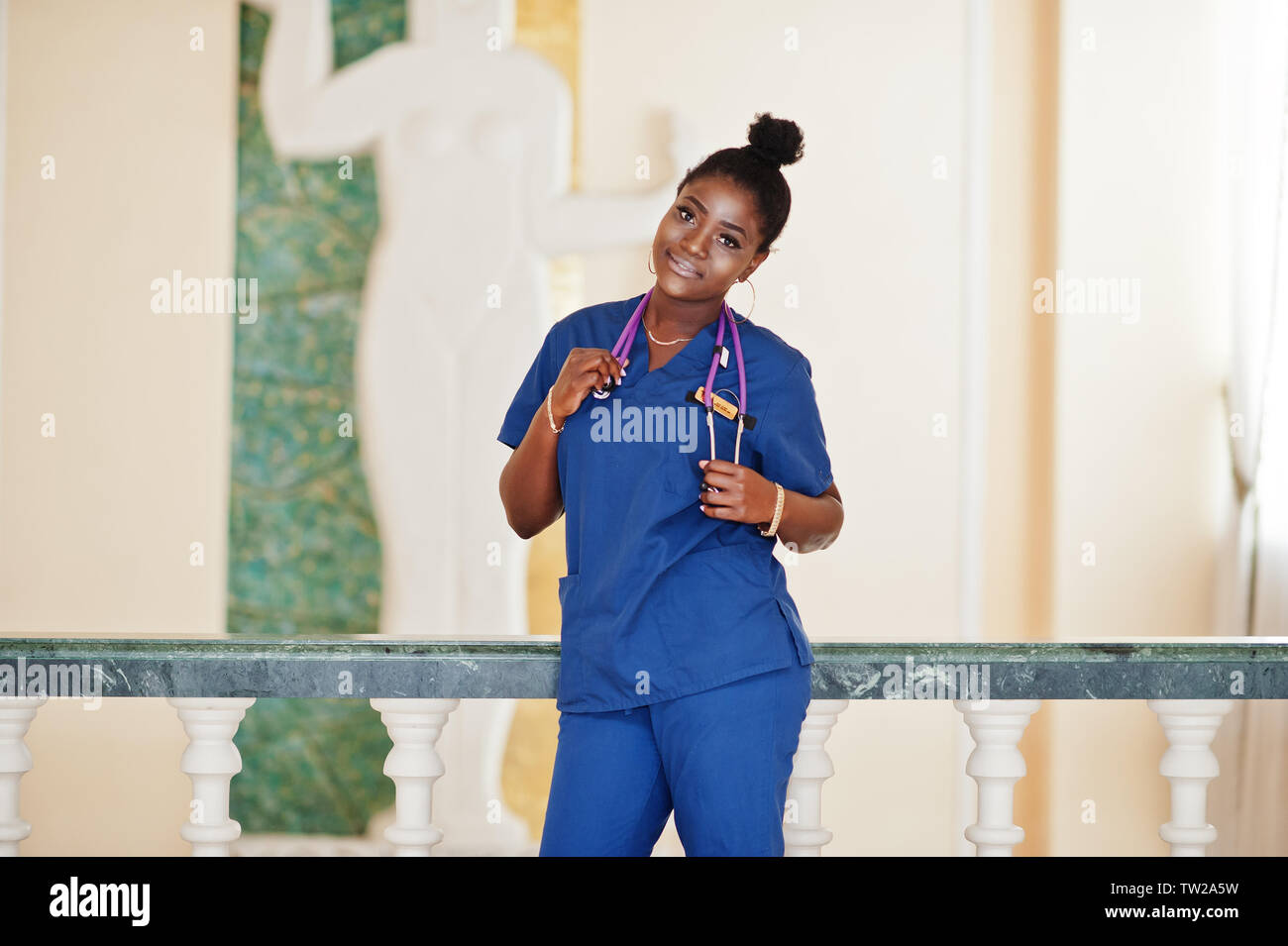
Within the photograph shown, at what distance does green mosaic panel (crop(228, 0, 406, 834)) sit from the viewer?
3570mm

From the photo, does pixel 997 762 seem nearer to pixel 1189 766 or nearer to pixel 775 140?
pixel 1189 766

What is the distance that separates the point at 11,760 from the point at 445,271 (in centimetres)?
228

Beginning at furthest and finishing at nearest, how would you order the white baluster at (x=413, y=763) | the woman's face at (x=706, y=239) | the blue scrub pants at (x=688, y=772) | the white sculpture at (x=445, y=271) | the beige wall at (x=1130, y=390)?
the white sculpture at (x=445, y=271) → the beige wall at (x=1130, y=390) → the white baluster at (x=413, y=763) → the woman's face at (x=706, y=239) → the blue scrub pants at (x=688, y=772)

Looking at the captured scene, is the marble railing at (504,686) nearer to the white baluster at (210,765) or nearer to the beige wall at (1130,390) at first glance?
the white baluster at (210,765)

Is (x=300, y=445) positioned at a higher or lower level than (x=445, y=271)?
lower

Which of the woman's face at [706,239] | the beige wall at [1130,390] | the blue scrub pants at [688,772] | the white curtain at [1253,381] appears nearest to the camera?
the blue scrub pants at [688,772]

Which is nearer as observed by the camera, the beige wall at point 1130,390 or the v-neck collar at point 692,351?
the v-neck collar at point 692,351

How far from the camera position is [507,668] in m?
1.46

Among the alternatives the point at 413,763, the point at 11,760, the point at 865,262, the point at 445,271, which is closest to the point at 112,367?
the point at 445,271

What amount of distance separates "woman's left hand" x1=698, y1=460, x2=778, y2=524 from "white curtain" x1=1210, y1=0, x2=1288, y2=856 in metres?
2.24

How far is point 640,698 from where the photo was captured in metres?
1.28

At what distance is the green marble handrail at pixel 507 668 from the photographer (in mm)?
1453

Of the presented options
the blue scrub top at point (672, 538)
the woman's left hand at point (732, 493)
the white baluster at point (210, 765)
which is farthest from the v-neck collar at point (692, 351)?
the white baluster at point (210, 765)
